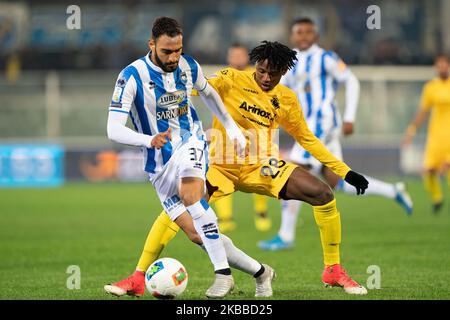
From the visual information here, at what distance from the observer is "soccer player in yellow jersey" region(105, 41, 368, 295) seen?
7.14 meters

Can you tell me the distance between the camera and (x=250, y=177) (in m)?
7.41

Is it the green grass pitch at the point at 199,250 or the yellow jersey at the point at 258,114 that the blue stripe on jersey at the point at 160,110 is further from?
the green grass pitch at the point at 199,250

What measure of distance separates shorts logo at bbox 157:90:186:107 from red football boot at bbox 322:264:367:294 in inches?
65.9

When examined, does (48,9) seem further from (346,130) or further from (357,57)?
(346,130)

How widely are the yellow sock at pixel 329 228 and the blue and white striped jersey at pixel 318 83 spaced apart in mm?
3736

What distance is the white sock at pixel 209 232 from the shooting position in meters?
6.73

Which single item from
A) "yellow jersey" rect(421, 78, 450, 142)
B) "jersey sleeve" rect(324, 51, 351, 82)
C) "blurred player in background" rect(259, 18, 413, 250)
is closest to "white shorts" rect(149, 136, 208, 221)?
"blurred player in background" rect(259, 18, 413, 250)

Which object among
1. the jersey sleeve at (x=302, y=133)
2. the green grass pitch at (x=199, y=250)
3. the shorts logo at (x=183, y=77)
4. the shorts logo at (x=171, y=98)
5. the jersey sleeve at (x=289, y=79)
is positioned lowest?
the green grass pitch at (x=199, y=250)

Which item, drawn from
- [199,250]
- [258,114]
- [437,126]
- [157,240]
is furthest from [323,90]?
[437,126]

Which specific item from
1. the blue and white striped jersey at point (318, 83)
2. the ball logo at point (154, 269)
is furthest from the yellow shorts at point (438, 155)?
the ball logo at point (154, 269)

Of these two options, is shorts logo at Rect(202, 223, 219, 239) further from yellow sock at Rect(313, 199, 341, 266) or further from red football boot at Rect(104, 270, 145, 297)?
yellow sock at Rect(313, 199, 341, 266)

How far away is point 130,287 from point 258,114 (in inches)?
65.8

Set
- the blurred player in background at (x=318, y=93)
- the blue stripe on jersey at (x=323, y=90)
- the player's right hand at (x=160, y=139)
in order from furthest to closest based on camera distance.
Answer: the blue stripe on jersey at (x=323, y=90) < the blurred player in background at (x=318, y=93) < the player's right hand at (x=160, y=139)
